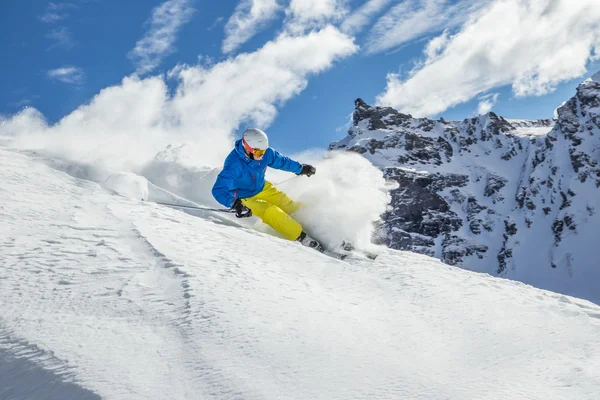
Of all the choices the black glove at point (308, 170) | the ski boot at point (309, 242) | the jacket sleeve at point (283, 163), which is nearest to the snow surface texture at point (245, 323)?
the ski boot at point (309, 242)

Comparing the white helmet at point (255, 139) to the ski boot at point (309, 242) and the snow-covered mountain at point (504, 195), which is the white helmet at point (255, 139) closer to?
the ski boot at point (309, 242)

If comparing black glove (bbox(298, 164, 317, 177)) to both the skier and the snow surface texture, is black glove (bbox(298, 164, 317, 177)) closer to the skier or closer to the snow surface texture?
the skier

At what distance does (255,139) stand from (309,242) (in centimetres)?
Answer: 219

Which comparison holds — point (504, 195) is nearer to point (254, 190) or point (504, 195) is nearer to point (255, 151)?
point (254, 190)

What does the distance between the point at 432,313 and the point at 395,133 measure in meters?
194

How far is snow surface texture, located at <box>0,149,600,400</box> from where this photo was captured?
96.7 inches

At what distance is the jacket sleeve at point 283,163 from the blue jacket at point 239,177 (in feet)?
0.46

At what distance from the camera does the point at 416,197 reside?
545ft

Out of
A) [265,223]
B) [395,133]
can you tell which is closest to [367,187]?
[265,223]

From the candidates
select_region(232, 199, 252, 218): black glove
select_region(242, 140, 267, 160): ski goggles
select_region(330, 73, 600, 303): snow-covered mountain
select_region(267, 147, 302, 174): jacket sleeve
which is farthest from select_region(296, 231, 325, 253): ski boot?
select_region(330, 73, 600, 303): snow-covered mountain

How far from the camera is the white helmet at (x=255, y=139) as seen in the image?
7.61 metres

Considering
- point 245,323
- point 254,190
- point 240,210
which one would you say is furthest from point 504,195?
point 245,323

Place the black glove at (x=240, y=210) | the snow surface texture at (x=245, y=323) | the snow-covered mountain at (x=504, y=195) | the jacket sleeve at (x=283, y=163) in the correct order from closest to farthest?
the snow surface texture at (x=245, y=323), the black glove at (x=240, y=210), the jacket sleeve at (x=283, y=163), the snow-covered mountain at (x=504, y=195)

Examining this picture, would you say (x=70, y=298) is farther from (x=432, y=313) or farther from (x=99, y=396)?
(x=432, y=313)
